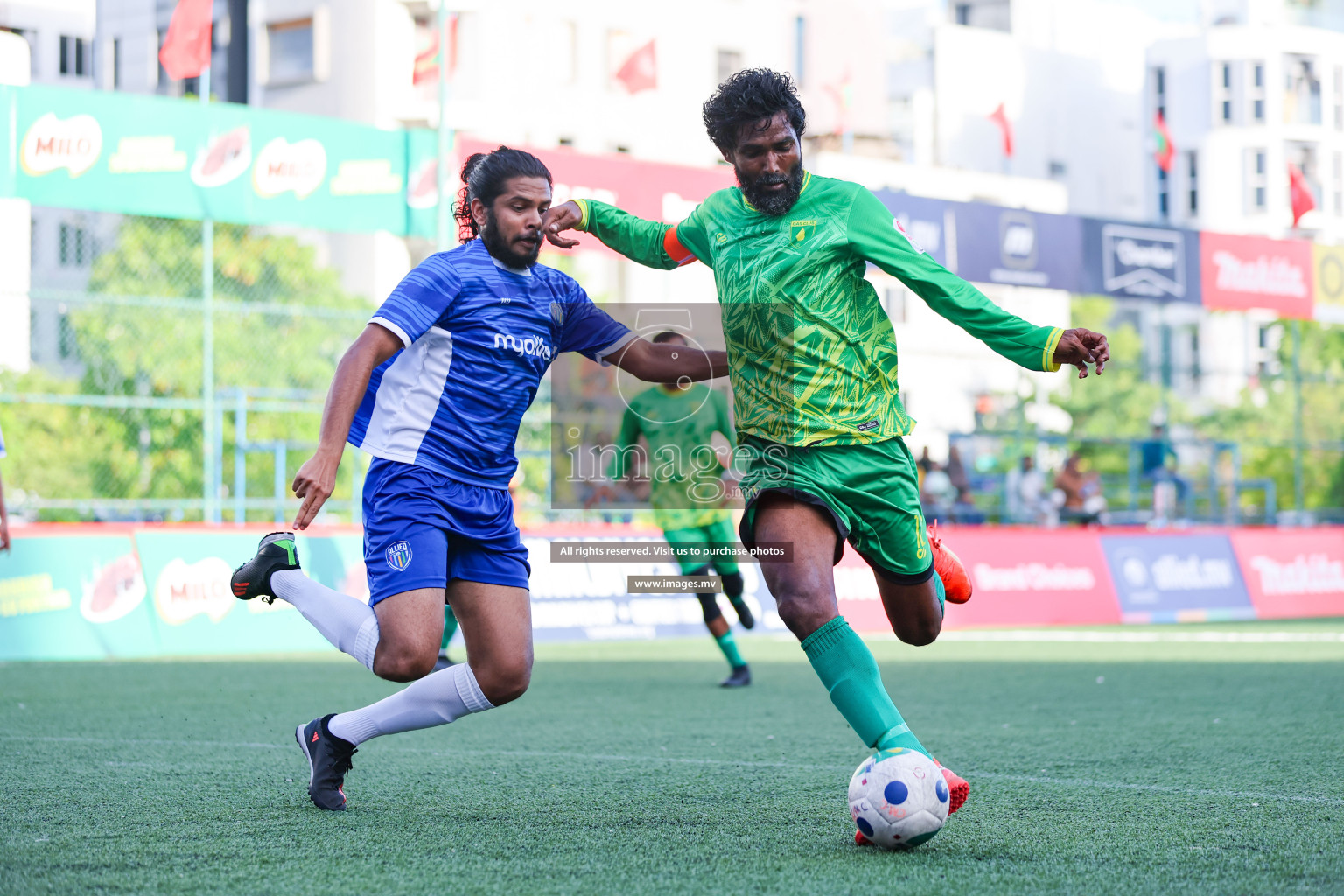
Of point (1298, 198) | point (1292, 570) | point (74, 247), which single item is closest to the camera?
point (1292, 570)

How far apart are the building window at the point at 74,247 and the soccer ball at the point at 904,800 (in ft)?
65.5

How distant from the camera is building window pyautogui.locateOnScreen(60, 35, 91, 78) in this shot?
1698 inches

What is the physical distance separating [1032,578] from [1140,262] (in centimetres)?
476

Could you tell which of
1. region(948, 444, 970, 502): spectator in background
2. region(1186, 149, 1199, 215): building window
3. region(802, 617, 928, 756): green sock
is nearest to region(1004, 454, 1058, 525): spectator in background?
region(948, 444, 970, 502): spectator in background

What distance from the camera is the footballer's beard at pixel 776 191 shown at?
15.7ft

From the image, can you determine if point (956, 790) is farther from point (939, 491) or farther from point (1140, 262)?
point (939, 491)

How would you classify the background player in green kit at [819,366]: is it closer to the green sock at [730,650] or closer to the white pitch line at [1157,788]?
the white pitch line at [1157,788]

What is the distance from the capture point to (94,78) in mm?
42375

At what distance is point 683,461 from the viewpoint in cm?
1074

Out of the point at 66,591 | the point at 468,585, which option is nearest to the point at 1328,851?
the point at 468,585

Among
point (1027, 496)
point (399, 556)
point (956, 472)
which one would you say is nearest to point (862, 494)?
point (399, 556)

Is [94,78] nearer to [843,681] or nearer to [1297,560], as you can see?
[1297,560]

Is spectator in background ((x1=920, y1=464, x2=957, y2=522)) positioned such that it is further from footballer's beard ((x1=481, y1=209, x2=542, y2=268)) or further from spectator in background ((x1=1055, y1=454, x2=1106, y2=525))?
footballer's beard ((x1=481, y1=209, x2=542, y2=268))

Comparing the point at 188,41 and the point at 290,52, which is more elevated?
the point at 290,52
